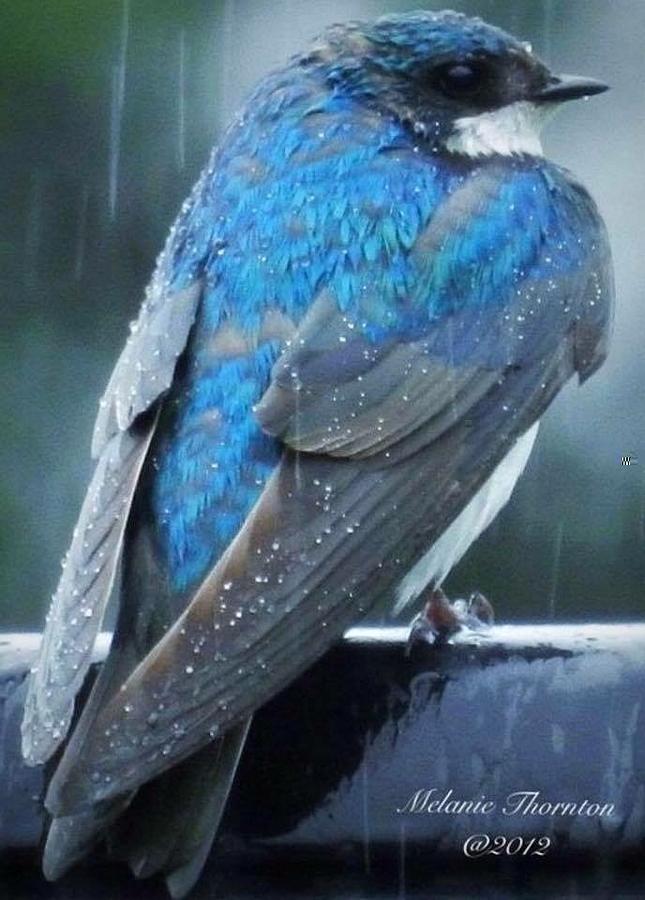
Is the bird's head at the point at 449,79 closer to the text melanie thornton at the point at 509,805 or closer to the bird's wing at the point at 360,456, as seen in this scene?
the bird's wing at the point at 360,456

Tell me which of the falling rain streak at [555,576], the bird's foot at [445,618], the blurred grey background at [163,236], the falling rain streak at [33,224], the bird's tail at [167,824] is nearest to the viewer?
the bird's tail at [167,824]

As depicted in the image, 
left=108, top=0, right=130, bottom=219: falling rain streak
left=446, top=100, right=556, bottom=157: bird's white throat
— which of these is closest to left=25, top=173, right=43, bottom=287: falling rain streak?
left=108, top=0, right=130, bottom=219: falling rain streak

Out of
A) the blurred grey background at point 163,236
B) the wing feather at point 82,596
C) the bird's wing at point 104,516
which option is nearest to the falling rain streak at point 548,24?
the blurred grey background at point 163,236

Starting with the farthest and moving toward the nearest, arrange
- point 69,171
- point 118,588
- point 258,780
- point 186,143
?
point 69,171 → point 186,143 → point 118,588 → point 258,780

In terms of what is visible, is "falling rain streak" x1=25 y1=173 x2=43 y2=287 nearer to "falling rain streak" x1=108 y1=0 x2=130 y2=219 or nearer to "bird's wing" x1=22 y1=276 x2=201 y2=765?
"falling rain streak" x1=108 y1=0 x2=130 y2=219

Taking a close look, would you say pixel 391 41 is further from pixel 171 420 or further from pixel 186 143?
pixel 186 143

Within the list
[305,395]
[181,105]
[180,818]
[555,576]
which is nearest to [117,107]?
[181,105]

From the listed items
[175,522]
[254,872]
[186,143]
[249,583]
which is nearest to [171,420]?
[175,522]
